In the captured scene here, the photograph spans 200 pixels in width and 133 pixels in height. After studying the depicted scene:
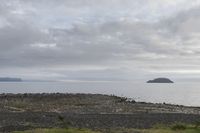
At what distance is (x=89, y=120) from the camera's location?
45.1 m

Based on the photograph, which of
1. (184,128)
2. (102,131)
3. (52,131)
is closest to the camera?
(52,131)

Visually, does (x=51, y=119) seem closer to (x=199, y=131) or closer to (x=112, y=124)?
(x=112, y=124)

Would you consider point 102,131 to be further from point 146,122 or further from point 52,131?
point 146,122

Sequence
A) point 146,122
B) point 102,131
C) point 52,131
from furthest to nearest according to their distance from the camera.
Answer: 1. point 146,122
2. point 102,131
3. point 52,131

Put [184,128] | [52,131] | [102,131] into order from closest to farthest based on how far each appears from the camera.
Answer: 1. [52,131]
2. [102,131]
3. [184,128]

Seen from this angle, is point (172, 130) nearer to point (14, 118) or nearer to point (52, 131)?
point (52, 131)

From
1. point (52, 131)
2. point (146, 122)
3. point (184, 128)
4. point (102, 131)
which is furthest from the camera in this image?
point (146, 122)

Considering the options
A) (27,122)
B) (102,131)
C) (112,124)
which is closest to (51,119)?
(27,122)

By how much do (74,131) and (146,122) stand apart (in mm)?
12579

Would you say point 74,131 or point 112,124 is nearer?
point 74,131

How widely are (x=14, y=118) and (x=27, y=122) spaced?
386cm

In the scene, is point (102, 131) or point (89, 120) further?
point (89, 120)

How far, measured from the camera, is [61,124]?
41.1m

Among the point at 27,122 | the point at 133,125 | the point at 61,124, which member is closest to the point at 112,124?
the point at 133,125
